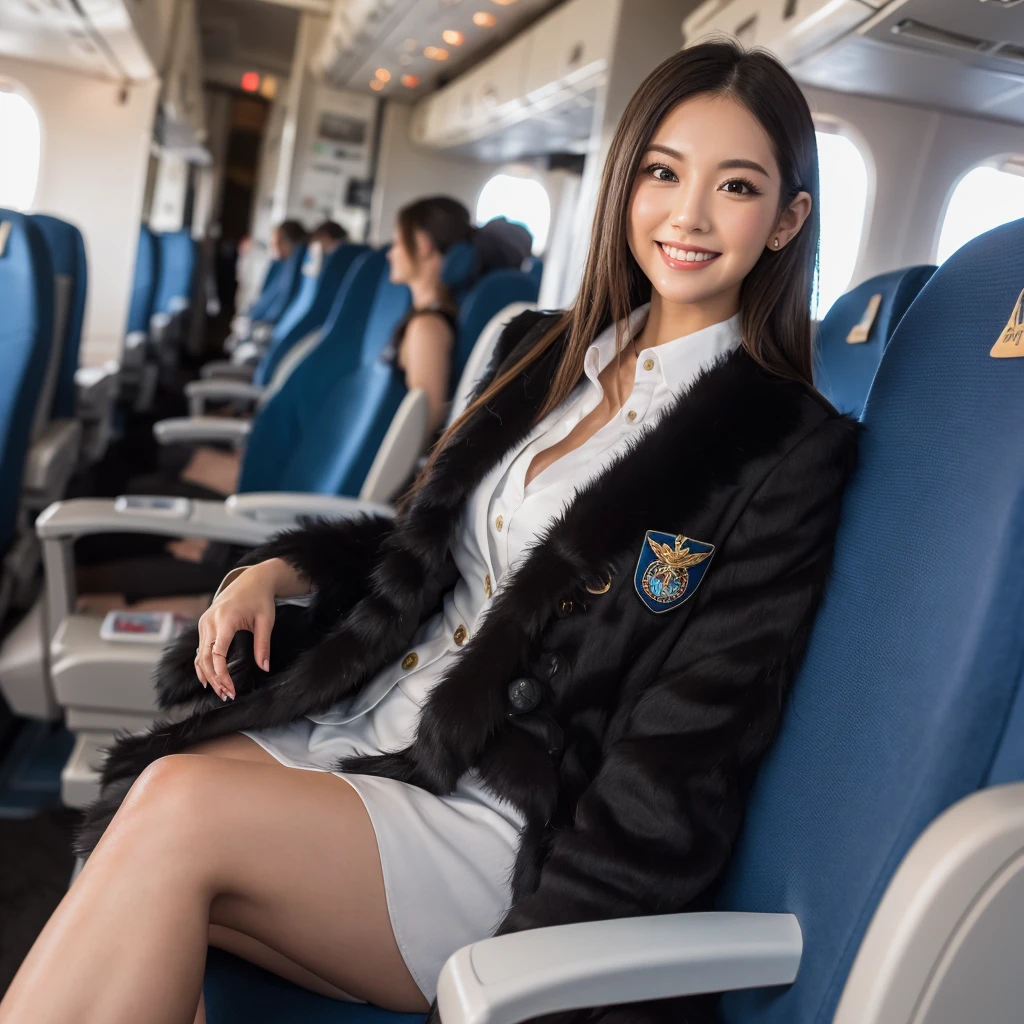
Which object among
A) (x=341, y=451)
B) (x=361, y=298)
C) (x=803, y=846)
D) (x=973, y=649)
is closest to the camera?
(x=973, y=649)

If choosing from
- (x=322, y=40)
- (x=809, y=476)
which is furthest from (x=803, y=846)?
(x=322, y=40)

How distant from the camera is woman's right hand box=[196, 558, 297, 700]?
1.33 meters

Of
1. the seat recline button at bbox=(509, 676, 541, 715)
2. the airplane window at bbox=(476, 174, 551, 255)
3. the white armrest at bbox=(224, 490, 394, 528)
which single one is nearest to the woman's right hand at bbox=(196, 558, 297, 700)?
the seat recline button at bbox=(509, 676, 541, 715)

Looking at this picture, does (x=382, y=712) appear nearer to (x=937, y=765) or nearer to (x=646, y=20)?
(x=937, y=765)

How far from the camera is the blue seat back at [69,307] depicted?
3.18m

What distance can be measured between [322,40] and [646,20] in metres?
6.69

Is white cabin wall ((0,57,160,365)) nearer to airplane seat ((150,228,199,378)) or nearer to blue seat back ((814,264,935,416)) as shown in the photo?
airplane seat ((150,228,199,378))

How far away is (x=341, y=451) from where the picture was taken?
8.90ft

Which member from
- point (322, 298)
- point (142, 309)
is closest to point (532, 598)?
point (322, 298)

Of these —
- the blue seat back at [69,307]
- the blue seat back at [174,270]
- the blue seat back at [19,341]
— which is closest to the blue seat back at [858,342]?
the blue seat back at [19,341]

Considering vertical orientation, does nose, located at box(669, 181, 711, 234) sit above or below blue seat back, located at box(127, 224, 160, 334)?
above

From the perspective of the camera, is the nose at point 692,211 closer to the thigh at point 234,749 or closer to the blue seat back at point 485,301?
the thigh at point 234,749

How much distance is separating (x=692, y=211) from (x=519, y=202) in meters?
8.11

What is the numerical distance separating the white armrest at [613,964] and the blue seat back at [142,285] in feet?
22.7
